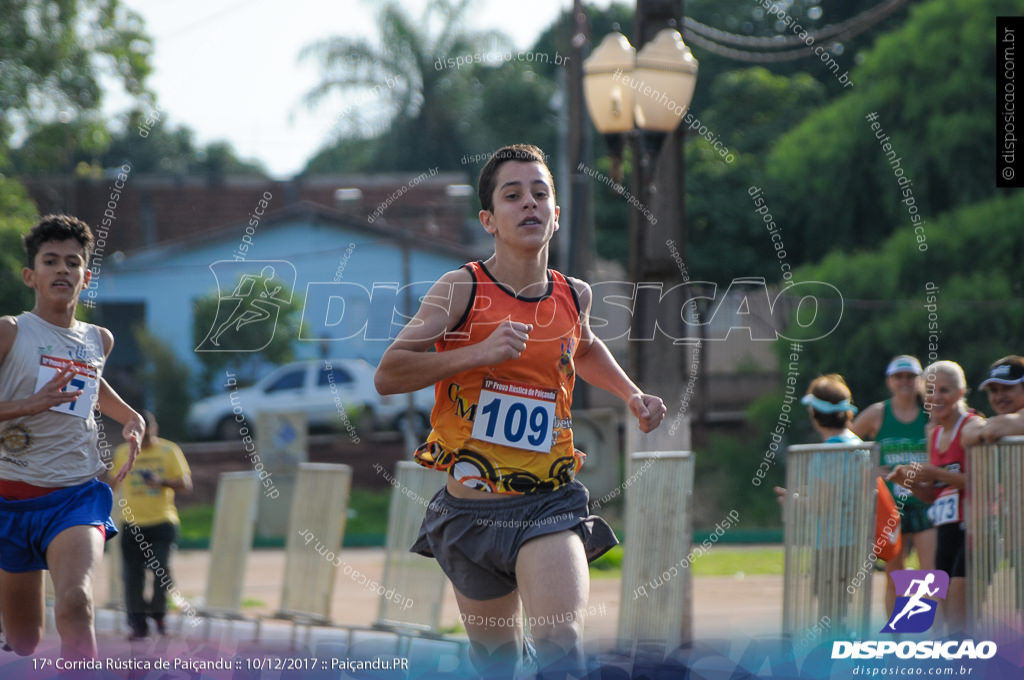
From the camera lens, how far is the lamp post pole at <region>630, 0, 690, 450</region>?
24.4 ft

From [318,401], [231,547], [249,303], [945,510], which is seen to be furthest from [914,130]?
[945,510]

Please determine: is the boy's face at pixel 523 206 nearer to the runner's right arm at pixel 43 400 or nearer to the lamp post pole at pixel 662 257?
the runner's right arm at pixel 43 400

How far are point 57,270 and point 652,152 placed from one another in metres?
3.62

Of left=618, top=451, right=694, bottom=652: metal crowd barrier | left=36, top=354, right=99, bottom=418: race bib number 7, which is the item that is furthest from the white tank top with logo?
left=618, top=451, right=694, bottom=652: metal crowd barrier

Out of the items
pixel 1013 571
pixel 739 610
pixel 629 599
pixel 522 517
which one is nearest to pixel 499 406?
pixel 522 517

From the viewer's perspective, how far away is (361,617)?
9.23 metres

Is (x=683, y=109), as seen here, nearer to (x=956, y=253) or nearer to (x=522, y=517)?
(x=522, y=517)

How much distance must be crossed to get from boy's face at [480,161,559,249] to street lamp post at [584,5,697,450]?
3.23 metres

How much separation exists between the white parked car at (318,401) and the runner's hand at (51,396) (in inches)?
601

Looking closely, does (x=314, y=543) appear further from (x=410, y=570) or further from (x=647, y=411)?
(x=647, y=411)

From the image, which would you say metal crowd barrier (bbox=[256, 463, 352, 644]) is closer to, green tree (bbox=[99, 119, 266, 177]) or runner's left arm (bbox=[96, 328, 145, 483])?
runner's left arm (bbox=[96, 328, 145, 483])

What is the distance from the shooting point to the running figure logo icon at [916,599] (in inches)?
211

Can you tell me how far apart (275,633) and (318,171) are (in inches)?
1154

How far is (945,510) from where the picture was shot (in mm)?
6211
